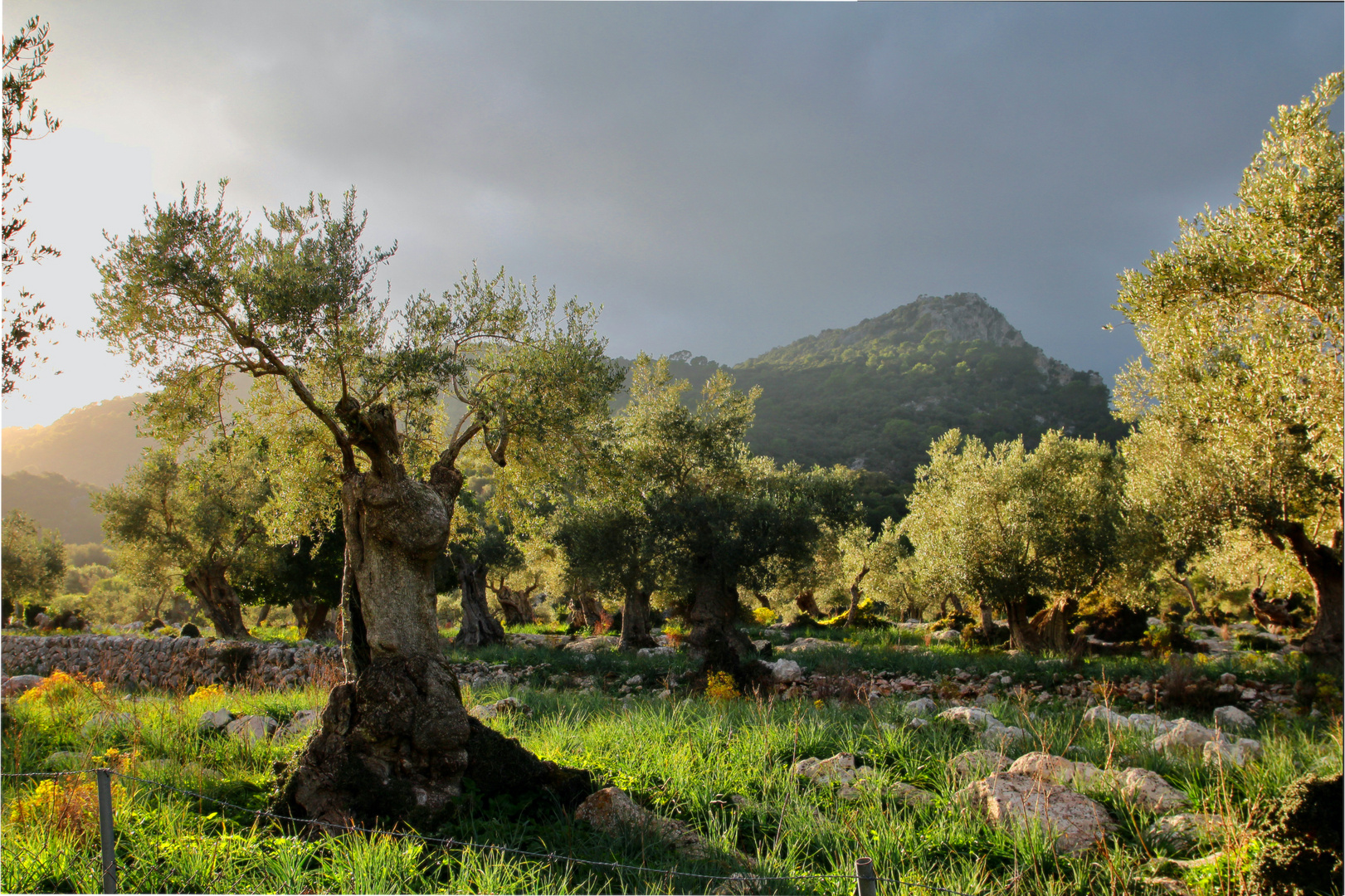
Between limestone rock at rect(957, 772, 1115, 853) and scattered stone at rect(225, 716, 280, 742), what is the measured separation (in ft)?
23.6

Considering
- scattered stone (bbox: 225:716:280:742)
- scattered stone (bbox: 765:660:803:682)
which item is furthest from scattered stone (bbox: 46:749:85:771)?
scattered stone (bbox: 765:660:803:682)

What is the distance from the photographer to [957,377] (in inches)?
3477

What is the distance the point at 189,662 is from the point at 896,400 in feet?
265

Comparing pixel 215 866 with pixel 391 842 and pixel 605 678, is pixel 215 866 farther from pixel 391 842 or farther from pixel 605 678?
Answer: pixel 605 678

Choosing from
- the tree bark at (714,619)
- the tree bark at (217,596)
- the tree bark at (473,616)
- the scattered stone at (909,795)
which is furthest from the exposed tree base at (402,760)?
the tree bark at (217,596)

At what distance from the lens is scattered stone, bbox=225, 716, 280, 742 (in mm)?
7097

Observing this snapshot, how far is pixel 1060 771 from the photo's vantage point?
17.3 ft

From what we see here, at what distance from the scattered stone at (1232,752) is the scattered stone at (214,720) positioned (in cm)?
1038

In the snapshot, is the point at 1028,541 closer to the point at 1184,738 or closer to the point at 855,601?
the point at 1184,738

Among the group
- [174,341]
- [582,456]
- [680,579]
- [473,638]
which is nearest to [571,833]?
[582,456]

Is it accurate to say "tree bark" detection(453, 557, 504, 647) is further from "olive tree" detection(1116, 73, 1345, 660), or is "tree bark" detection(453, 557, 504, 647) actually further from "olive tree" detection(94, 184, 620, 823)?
"olive tree" detection(1116, 73, 1345, 660)

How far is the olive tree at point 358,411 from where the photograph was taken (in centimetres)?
543

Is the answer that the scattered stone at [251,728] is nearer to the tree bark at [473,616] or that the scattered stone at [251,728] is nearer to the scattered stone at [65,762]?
the scattered stone at [65,762]

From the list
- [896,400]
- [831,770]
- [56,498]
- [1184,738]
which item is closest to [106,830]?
[831,770]
